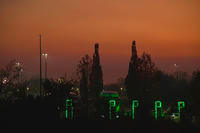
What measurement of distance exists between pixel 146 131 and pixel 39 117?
8.67 m

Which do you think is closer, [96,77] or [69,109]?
[69,109]

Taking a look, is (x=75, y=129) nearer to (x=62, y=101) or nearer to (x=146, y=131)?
(x=146, y=131)

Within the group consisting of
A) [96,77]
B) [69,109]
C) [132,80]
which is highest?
[96,77]

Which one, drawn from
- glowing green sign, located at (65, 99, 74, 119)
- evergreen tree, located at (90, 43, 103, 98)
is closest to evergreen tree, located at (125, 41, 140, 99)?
evergreen tree, located at (90, 43, 103, 98)

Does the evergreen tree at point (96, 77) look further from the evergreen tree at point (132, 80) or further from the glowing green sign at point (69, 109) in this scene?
the glowing green sign at point (69, 109)

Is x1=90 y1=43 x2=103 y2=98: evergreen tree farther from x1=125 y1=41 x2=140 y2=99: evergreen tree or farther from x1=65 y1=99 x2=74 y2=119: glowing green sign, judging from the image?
x1=65 y1=99 x2=74 y2=119: glowing green sign

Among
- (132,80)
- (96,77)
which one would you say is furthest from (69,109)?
(96,77)

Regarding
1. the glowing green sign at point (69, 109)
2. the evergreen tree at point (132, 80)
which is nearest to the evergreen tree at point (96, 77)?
the evergreen tree at point (132, 80)

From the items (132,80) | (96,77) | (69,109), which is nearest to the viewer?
(69,109)

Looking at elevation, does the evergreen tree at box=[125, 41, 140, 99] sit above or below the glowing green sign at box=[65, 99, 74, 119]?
above

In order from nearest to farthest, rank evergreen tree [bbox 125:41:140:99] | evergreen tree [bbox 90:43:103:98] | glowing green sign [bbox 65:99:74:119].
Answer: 1. glowing green sign [bbox 65:99:74:119]
2. evergreen tree [bbox 125:41:140:99]
3. evergreen tree [bbox 90:43:103:98]

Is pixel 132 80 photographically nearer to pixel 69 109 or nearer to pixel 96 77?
pixel 96 77

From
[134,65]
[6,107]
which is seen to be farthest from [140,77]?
[6,107]

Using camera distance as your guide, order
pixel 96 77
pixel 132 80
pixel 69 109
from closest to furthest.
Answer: pixel 69 109
pixel 132 80
pixel 96 77
